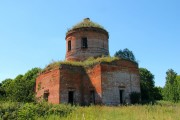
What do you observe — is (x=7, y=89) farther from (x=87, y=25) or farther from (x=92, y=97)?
(x=87, y=25)

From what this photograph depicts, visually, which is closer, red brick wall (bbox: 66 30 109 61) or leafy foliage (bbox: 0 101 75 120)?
leafy foliage (bbox: 0 101 75 120)

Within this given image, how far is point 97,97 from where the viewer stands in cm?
2134

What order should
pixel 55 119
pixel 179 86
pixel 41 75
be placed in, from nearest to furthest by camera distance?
1. pixel 55 119
2. pixel 41 75
3. pixel 179 86

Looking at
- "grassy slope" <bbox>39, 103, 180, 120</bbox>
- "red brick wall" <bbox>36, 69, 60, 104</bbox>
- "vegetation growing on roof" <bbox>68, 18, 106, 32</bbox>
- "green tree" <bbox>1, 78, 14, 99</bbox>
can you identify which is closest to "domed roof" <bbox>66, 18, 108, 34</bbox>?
"vegetation growing on roof" <bbox>68, 18, 106, 32</bbox>

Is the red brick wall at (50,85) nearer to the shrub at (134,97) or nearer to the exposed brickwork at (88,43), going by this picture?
the exposed brickwork at (88,43)

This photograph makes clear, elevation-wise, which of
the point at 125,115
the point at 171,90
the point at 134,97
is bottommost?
the point at 125,115

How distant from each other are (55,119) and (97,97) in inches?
442

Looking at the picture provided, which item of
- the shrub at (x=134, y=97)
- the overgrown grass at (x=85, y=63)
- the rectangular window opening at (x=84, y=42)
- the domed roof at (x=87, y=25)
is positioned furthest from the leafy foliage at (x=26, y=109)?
the domed roof at (x=87, y=25)

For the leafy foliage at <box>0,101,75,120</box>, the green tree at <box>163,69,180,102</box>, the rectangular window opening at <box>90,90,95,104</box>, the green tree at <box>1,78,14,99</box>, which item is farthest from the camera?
the green tree at <box>163,69,180,102</box>

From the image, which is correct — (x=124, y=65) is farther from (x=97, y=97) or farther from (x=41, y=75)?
(x=41, y=75)

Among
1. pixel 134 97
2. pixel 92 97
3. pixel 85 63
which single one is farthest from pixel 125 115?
pixel 85 63

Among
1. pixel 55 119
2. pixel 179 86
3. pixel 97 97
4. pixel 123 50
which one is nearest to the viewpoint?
pixel 55 119

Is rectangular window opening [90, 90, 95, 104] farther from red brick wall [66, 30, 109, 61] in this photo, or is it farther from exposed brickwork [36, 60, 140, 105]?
red brick wall [66, 30, 109, 61]

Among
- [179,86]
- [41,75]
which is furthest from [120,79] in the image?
[179,86]
